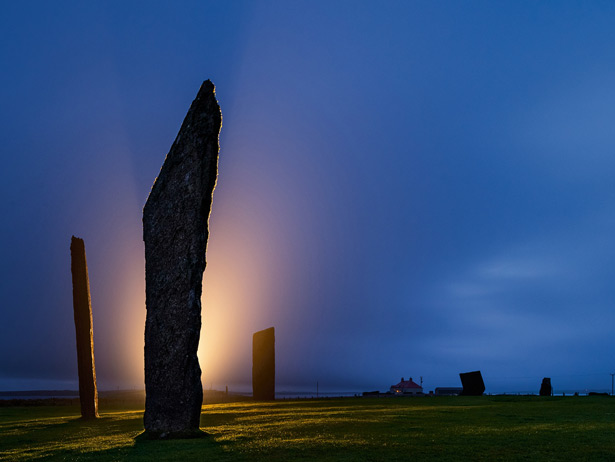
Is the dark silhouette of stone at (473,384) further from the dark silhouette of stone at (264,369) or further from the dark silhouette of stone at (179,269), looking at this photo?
the dark silhouette of stone at (179,269)

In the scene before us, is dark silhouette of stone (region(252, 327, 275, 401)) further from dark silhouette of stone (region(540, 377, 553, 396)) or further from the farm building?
the farm building

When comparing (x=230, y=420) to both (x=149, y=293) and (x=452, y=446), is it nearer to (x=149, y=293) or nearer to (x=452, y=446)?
(x=149, y=293)

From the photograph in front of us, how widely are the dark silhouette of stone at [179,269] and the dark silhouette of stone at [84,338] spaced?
546 cm

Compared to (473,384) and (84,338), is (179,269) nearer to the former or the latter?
(84,338)

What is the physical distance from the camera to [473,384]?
29.0 metres

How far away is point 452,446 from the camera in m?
7.59

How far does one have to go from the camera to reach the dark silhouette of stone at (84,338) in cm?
1525

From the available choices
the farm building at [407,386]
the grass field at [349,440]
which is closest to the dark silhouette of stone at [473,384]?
the grass field at [349,440]

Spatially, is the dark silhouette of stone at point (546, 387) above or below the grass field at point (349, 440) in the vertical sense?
below

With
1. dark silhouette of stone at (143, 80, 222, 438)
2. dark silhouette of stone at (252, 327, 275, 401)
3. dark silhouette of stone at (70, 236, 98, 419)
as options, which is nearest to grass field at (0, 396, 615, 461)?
dark silhouette of stone at (143, 80, 222, 438)

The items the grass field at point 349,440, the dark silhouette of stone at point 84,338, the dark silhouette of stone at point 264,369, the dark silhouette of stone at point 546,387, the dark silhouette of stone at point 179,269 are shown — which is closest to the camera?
the grass field at point 349,440

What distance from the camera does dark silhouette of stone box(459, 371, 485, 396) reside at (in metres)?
28.9

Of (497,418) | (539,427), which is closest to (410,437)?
(539,427)

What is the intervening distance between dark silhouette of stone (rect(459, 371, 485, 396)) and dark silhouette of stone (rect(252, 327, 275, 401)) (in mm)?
11582
